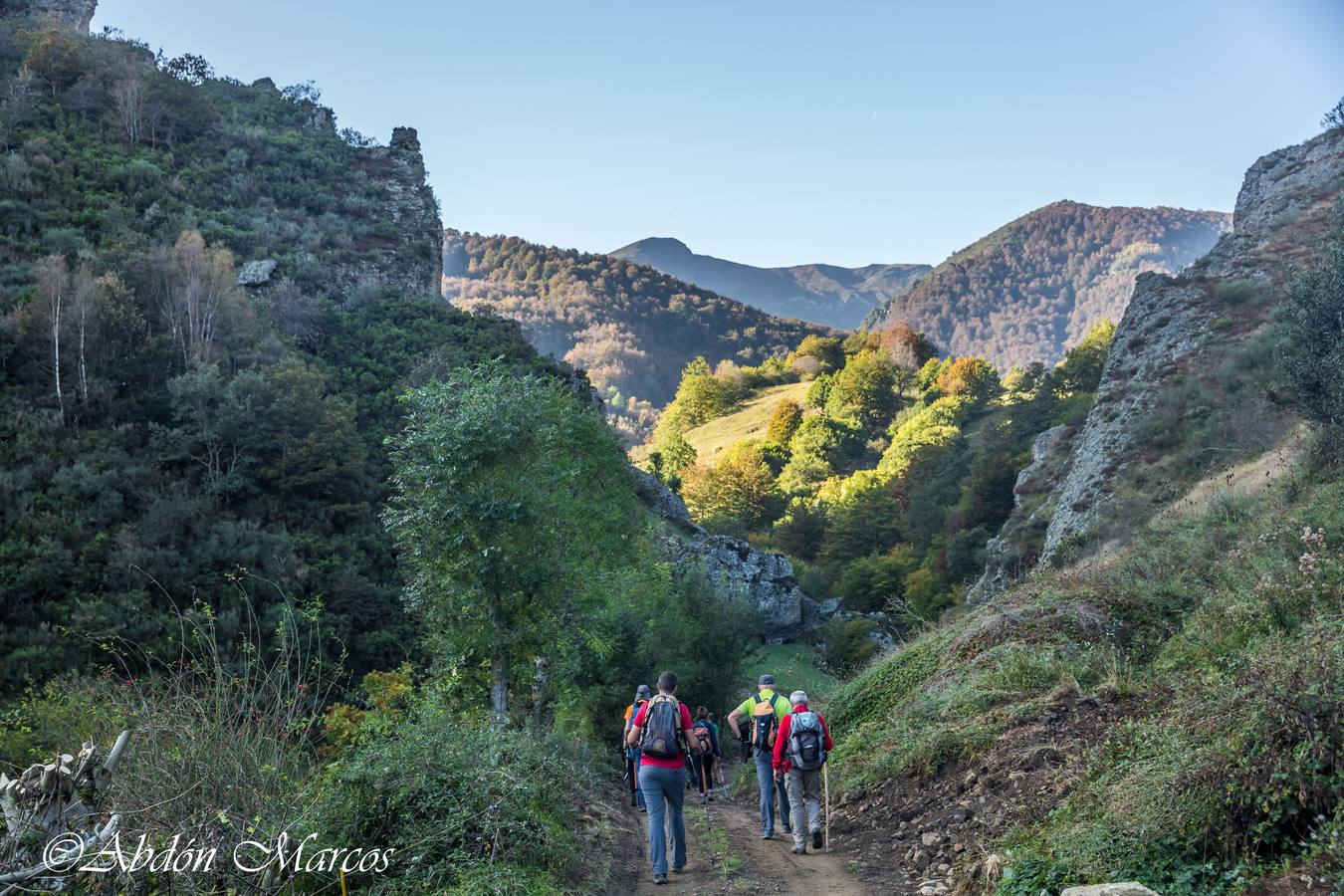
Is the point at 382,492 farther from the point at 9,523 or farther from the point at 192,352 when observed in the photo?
the point at 9,523

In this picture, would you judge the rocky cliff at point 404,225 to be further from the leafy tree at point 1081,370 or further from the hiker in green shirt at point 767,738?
the hiker in green shirt at point 767,738

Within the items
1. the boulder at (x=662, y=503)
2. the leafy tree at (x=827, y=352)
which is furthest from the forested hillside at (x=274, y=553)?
the leafy tree at (x=827, y=352)

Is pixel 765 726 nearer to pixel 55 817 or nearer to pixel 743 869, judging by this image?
pixel 743 869

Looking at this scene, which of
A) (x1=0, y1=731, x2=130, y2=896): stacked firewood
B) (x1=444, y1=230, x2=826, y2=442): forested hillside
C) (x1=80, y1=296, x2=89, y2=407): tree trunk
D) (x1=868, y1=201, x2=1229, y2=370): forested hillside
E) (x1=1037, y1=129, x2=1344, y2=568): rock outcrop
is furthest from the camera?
(x1=868, y1=201, x2=1229, y2=370): forested hillside

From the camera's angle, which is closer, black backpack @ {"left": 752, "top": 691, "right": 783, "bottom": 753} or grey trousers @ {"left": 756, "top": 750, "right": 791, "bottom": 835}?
black backpack @ {"left": 752, "top": 691, "right": 783, "bottom": 753}

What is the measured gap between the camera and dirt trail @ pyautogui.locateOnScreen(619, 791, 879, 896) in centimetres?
718

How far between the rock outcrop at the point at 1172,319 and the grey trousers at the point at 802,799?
51.4 ft

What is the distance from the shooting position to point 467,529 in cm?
1503

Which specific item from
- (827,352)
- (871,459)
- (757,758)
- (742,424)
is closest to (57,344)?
(757,758)

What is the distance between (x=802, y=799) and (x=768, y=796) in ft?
3.28

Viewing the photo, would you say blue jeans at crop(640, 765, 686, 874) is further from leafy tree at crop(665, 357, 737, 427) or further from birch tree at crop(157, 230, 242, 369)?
leafy tree at crop(665, 357, 737, 427)

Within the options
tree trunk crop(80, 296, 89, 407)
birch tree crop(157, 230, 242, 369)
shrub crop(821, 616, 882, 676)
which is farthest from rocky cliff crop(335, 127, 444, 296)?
shrub crop(821, 616, 882, 676)

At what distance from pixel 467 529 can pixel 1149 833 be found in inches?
465

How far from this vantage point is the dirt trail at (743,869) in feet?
23.5
